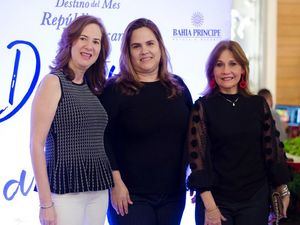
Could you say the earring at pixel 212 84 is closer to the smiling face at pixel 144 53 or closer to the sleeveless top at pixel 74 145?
the smiling face at pixel 144 53

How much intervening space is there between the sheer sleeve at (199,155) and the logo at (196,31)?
908 mm

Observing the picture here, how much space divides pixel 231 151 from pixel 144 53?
573mm

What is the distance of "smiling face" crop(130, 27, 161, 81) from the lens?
6.30 ft

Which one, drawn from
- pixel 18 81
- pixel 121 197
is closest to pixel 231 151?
pixel 121 197

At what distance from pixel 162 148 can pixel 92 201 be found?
1.23 ft

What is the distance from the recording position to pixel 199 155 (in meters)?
1.86

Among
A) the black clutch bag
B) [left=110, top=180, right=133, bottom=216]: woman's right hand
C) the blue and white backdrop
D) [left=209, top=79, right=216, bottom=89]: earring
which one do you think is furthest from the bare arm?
the black clutch bag

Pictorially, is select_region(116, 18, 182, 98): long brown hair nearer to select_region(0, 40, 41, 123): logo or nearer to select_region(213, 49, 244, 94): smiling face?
select_region(213, 49, 244, 94): smiling face

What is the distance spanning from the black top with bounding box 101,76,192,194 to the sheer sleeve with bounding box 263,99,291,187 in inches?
14.2

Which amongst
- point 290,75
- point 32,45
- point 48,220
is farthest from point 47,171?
point 290,75

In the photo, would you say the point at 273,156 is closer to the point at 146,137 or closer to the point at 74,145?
the point at 146,137

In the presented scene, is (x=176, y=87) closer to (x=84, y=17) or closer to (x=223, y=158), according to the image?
(x=223, y=158)

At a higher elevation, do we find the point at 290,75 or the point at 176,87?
the point at 290,75

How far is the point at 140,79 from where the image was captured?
6.41 ft
